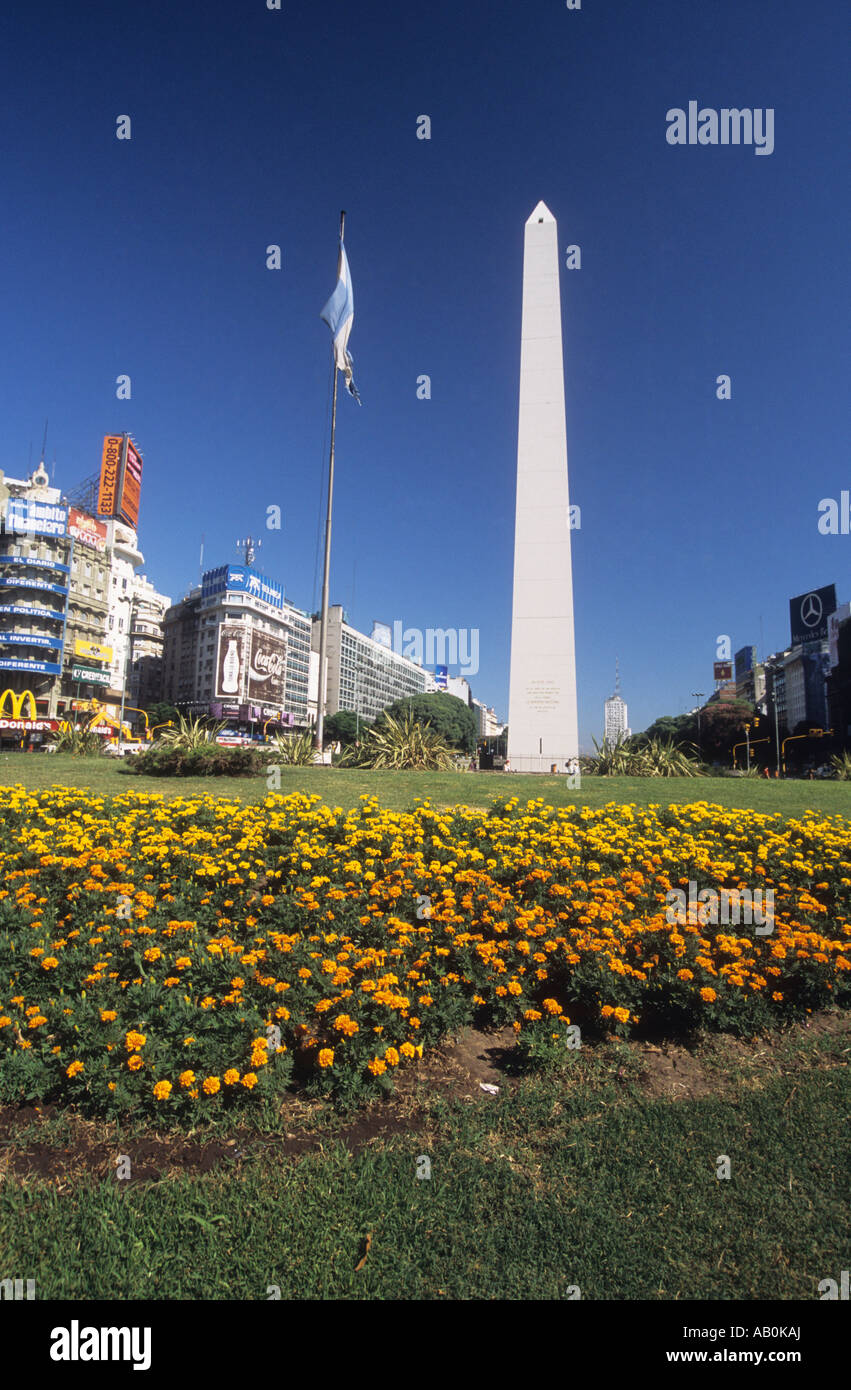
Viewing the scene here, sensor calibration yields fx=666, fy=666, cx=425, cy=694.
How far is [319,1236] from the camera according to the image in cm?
256

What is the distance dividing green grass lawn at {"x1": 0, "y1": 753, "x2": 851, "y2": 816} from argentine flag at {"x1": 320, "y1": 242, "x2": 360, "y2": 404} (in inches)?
521

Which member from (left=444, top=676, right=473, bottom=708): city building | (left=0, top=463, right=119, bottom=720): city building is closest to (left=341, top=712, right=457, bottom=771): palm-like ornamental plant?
(left=0, top=463, right=119, bottom=720): city building

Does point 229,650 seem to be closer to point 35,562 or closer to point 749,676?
point 35,562

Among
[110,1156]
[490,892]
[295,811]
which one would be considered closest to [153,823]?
[295,811]

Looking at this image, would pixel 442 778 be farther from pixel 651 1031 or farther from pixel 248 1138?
pixel 248 1138

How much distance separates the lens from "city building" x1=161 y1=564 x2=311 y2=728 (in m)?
87.3

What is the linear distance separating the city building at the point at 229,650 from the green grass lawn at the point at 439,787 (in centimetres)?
7439

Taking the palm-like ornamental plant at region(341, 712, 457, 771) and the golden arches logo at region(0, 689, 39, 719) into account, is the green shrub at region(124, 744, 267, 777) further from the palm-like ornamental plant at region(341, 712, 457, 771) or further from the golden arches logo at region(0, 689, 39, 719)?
the golden arches logo at region(0, 689, 39, 719)

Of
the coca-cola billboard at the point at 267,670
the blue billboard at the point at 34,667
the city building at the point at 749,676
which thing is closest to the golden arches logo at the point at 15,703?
the blue billboard at the point at 34,667

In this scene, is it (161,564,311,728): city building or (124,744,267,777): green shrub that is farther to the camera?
(161,564,311,728): city building

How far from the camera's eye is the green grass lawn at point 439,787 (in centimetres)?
1047

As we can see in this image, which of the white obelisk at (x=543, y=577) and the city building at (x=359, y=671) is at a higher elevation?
the city building at (x=359, y=671)

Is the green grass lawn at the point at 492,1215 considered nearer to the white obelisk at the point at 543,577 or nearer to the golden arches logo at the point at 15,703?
the white obelisk at the point at 543,577

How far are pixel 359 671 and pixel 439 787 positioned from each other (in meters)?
124
